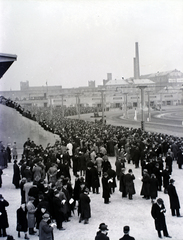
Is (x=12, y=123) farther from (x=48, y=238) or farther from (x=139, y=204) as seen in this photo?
(x=48, y=238)

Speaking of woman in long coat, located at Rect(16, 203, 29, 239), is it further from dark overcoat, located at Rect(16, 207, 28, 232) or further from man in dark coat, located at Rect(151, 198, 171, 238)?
man in dark coat, located at Rect(151, 198, 171, 238)

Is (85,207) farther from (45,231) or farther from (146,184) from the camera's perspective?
(146,184)

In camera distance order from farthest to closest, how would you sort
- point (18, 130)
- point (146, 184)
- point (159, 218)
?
1. point (18, 130)
2. point (146, 184)
3. point (159, 218)

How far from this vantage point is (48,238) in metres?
7.67

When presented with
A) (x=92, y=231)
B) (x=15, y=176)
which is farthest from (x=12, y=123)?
(x=92, y=231)

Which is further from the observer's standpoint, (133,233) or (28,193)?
(28,193)

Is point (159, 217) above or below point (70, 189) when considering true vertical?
below

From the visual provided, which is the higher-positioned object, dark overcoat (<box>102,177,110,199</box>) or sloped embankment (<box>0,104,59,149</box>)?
sloped embankment (<box>0,104,59,149</box>)

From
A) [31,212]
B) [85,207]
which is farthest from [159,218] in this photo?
[31,212]

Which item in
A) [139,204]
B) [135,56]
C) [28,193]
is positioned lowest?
[139,204]

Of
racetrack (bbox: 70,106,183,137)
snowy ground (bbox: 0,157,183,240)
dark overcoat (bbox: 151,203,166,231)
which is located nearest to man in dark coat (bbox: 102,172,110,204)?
snowy ground (bbox: 0,157,183,240)

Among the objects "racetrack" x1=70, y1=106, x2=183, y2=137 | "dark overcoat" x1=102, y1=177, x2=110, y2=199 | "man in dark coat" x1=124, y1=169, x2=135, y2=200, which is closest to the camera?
"dark overcoat" x1=102, y1=177, x2=110, y2=199

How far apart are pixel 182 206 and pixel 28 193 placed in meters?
5.49

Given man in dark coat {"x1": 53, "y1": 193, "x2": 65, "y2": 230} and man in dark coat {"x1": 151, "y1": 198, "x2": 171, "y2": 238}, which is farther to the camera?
man in dark coat {"x1": 53, "y1": 193, "x2": 65, "y2": 230}
